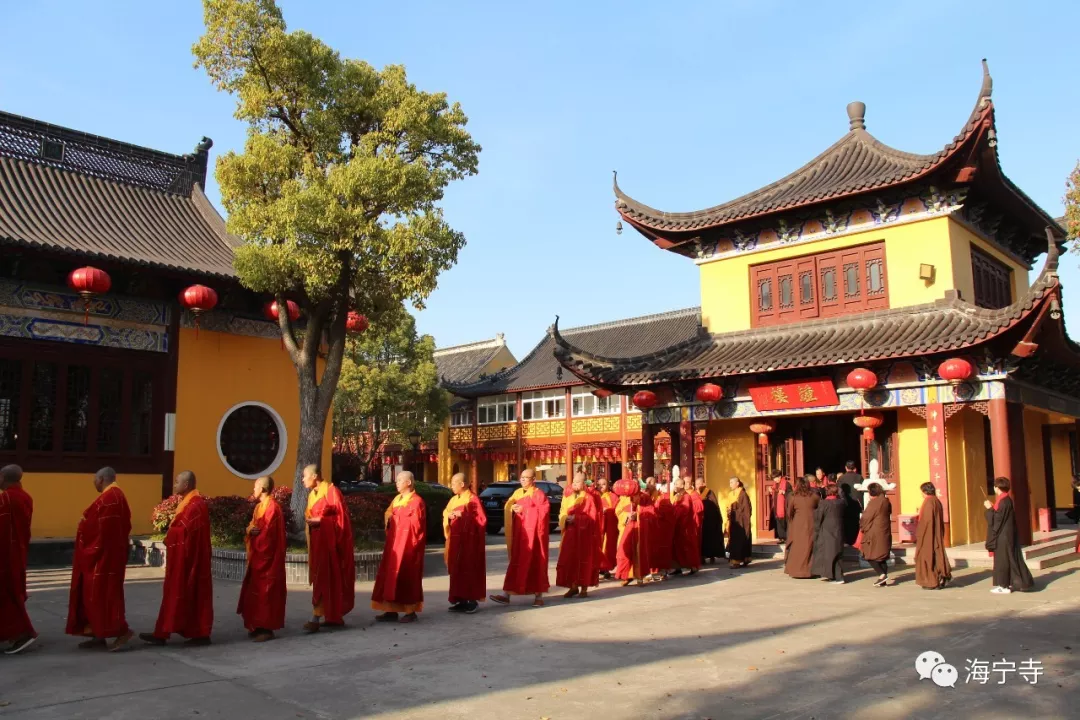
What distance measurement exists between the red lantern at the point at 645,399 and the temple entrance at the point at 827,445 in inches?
149

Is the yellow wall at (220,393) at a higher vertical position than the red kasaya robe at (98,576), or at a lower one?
higher

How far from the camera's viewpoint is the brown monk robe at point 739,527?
13.6 meters

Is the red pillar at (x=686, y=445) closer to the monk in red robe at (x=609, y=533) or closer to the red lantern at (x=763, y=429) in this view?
the red lantern at (x=763, y=429)

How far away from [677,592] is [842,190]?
7.37 m

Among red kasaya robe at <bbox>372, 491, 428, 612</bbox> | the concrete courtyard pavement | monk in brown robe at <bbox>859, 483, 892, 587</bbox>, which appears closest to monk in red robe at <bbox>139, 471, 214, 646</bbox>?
the concrete courtyard pavement

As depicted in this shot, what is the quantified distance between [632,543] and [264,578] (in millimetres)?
5457

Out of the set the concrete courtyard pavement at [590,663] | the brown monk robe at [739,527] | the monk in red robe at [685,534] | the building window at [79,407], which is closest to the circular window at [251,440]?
the building window at [79,407]

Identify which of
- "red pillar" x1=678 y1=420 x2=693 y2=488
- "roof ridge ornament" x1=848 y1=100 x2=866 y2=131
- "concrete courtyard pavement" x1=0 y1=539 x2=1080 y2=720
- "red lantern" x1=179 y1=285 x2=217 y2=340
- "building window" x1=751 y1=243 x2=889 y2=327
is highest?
"roof ridge ornament" x1=848 y1=100 x2=866 y2=131

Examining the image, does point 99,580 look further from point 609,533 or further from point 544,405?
point 544,405

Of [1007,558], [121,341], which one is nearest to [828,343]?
[1007,558]

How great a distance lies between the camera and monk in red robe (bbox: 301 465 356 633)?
7.99 metres

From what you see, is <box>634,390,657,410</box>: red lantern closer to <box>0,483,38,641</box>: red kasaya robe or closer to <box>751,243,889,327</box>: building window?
<box>751,243,889,327</box>: building window

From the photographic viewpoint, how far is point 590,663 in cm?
670

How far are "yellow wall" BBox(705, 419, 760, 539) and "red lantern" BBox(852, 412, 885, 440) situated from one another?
7.69 ft
